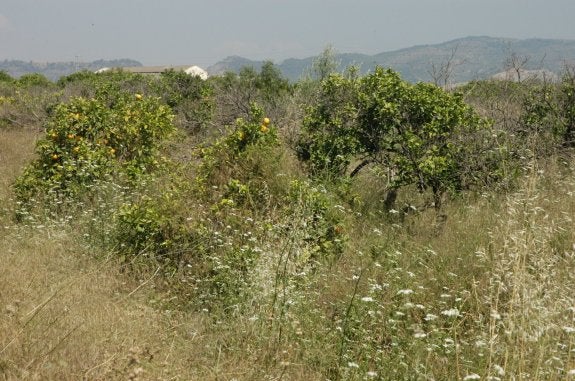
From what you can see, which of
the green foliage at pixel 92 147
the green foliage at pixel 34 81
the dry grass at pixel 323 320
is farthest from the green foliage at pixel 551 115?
the green foliage at pixel 34 81

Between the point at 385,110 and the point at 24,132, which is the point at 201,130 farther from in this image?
the point at 385,110

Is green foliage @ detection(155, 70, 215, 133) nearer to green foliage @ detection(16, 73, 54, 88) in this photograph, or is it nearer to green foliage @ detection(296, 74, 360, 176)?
green foliage @ detection(296, 74, 360, 176)

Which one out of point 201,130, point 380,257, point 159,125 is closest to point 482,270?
point 380,257

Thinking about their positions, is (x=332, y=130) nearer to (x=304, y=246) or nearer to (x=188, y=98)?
(x=304, y=246)

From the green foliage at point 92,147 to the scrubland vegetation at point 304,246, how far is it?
4 centimetres

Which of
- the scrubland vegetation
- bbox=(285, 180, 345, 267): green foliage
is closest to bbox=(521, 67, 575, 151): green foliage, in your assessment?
the scrubland vegetation

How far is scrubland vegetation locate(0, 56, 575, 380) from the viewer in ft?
10.4

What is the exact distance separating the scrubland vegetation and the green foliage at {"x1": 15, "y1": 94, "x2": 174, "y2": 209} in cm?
4

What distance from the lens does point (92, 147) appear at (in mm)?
8016

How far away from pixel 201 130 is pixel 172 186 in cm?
869

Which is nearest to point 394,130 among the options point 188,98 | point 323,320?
point 323,320

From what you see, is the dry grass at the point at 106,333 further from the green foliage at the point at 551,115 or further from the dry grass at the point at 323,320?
the green foliage at the point at 551,115

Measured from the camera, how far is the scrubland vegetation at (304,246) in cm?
316

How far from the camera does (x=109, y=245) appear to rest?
553 centimetres
